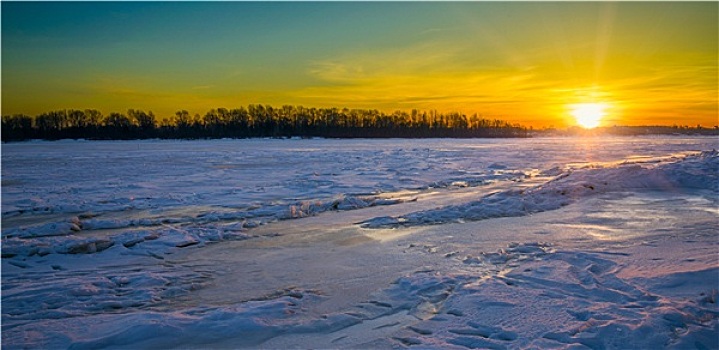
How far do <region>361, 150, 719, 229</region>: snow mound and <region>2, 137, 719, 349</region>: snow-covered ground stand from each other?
0.29ft

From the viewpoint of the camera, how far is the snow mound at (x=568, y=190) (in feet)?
27.3

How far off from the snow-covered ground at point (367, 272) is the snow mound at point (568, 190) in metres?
0.09

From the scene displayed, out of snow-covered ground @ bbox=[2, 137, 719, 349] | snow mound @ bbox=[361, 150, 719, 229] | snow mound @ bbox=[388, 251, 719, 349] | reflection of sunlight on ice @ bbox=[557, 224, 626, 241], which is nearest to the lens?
snow mound @ bbox=[388, 251, 719, 349]

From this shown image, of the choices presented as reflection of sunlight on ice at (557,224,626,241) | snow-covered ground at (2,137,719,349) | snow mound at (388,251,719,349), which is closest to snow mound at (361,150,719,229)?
snow-covered ground at (2,137,719,349)

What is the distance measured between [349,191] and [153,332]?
8.76 m

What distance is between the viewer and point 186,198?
434 inches

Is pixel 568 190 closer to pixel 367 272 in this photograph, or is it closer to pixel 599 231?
pixel 599 231

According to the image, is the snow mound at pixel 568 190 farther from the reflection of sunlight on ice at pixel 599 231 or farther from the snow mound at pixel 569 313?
the snow mound at pixel 569 313

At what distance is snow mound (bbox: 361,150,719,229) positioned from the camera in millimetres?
8328

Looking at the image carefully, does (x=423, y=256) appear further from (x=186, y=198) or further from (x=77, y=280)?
(x=186, y=198)

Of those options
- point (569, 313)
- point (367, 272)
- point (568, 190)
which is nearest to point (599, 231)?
point (569, 313)

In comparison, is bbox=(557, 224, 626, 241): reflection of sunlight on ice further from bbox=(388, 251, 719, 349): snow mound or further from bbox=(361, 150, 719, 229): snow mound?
bbox=(388, 251, 719, 349): snow mound

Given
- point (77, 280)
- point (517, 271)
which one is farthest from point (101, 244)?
point (517, 271)

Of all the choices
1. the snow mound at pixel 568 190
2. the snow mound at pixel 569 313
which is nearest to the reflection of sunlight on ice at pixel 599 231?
the snow mound at pixel 568 190
